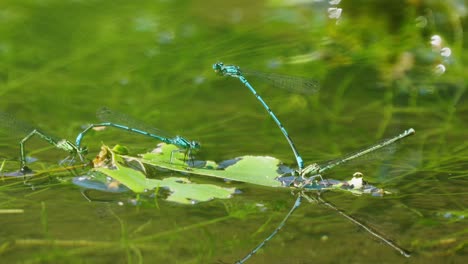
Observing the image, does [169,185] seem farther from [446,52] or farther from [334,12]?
[334,12]

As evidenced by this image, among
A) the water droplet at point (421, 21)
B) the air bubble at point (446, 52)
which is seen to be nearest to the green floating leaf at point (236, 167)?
the air bubble at point (446, 52)

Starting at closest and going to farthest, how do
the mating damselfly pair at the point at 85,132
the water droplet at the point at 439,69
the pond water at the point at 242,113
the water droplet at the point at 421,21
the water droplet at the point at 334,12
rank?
the pond water at the point at 242,113
the mating damselfly pair at the point at 85,132
the water droplet at the point at 439,69
the water droplet at the point at 421,21
the water droplet at the point at 334,12

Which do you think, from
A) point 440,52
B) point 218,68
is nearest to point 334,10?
point 440,52

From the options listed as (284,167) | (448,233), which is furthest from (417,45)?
(448,233)

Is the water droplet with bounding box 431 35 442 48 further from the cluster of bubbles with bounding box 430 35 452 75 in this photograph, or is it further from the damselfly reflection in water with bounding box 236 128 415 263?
the damselfly reflection in water with bounding box 236 128 415 263

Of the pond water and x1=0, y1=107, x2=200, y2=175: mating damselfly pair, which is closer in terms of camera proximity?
the pond water

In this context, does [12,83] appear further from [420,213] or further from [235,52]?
[420,213]

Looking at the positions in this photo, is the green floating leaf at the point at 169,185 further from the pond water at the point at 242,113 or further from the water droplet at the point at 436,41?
the water droplet at the point at 436,41

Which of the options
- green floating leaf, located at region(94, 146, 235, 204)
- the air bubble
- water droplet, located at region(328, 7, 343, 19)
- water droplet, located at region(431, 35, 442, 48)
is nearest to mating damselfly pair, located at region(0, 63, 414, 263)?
green floating leaf, located at region(94, 146, 235, 204)
